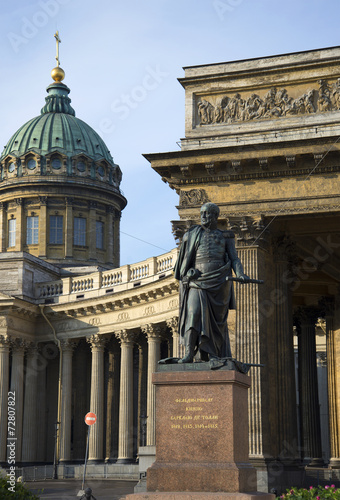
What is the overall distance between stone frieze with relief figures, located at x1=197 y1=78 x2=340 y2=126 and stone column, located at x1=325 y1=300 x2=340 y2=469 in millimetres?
12250

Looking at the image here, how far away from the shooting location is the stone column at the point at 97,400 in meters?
61.1

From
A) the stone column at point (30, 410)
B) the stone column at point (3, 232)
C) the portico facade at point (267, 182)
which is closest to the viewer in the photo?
Answer: the portico facade at point (267, 182)

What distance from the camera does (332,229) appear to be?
3272 centimetres

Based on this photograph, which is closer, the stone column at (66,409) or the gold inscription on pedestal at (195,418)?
the gold inscription on pedestal at (195,418)

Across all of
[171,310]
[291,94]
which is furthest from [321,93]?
[171,310]

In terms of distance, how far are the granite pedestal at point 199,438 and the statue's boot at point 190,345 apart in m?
0.28

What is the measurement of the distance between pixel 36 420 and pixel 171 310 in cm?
1850

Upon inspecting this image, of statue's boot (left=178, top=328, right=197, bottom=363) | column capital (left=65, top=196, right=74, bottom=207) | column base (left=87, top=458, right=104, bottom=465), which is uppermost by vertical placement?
column capital (left=65, top=196, right=74, bottom=207)

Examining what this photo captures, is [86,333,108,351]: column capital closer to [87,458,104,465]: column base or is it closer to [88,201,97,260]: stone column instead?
[87,458,104,465]: column base

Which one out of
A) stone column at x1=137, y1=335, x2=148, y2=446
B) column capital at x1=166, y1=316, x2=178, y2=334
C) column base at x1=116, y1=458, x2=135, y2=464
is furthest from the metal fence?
column capital at x1=166, y1=316, x2=178, y2=334

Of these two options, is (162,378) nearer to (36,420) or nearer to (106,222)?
(36,420)

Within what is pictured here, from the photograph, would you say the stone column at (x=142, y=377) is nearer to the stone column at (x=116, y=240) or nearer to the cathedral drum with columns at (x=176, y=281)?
the cathedral drum with columns at (x=176, y=281)

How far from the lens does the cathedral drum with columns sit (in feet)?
97.7

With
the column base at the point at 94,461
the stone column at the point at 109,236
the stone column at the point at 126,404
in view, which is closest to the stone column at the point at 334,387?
the stone column at the point at 126,404
